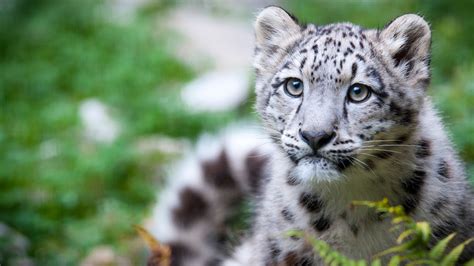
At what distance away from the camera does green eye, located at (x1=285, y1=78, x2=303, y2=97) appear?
4750 millimetres

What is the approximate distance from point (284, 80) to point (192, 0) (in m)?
8.71

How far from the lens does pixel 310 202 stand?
498 centimetres

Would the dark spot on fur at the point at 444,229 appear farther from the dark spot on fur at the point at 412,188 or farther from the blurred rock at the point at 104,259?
the blurred rock at the point at 104,259

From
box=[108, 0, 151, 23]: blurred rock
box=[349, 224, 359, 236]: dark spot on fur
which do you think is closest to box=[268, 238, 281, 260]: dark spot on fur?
box=[349, 224, 359, 236]: dark spot on fur

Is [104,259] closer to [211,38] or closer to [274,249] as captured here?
[274,249]

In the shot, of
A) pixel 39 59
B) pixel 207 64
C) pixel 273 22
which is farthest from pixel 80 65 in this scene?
pixel 273 22

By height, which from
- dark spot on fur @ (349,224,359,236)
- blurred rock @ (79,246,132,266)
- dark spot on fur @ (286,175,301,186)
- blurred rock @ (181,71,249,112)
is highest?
blurred rock @ (181,71,249,112)

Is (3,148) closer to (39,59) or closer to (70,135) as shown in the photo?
(70,135)

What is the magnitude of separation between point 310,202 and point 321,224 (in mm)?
133

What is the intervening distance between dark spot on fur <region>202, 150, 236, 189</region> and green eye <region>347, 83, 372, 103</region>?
5.94ft

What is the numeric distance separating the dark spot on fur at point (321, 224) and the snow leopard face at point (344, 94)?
1.07ft

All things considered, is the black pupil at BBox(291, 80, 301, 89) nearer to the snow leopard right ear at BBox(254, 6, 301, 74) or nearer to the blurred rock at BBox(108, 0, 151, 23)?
the snow leopard right ear at BBox(254, 6, 301, 74)

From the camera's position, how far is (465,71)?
8383mm

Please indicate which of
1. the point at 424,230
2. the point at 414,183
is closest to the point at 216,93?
the point at 414,183
